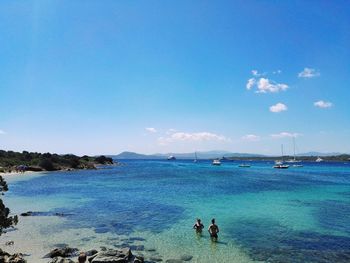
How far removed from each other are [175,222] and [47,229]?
11.9 m

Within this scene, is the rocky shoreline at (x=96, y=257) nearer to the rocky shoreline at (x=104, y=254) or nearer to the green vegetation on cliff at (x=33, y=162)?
the rocky shoreline at (x=104, y=254)

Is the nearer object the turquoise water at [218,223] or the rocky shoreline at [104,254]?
the rocky shoreline at [104,254]

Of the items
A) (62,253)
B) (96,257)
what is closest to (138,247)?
(96,257)

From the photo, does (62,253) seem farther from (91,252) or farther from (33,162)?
(33,162)

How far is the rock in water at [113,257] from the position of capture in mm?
19953

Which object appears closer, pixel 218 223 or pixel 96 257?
pixel 96 257

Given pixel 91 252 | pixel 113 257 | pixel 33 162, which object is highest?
pixel 33 162

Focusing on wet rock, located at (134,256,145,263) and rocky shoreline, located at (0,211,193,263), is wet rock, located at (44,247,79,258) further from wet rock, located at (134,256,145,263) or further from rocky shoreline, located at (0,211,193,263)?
wet rock, located at (134,256,145,263)

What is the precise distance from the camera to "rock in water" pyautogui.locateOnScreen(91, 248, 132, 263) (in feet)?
65.5

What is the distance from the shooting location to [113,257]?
66.8 ft

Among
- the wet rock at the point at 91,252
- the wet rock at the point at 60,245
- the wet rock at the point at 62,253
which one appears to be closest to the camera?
the wet rock at the point at 62,253

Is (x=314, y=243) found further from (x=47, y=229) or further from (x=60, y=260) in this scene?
(x=47, y=229)

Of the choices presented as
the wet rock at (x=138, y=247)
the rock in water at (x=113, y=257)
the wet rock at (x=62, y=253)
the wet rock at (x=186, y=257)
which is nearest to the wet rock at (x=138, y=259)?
the rock in water at (x=113, y=257)

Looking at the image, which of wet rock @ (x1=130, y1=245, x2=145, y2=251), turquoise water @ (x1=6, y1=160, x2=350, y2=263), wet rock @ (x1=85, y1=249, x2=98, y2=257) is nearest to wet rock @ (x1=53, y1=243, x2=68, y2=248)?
turquoise water @ (x1=6, y1=160, x2=350, y2=263)
